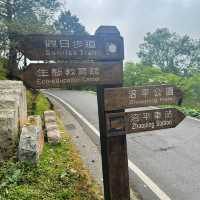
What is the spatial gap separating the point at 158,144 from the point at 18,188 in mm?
4583

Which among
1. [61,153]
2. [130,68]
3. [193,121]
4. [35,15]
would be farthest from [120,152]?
[130,68]

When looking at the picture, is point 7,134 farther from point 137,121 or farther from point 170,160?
point 170,160

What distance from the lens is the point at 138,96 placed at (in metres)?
4.23

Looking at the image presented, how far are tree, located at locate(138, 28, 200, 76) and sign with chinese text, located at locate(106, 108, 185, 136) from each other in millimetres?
45427

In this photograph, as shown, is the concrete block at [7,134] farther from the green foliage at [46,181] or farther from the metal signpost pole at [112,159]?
the metal signpost pole at [112,159]

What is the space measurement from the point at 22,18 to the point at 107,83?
51.7 feet

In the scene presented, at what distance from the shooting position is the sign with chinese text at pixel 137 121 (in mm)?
4152

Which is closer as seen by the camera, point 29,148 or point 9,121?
point 29,148

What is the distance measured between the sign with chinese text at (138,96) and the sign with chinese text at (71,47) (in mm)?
484

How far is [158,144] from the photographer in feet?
28.1

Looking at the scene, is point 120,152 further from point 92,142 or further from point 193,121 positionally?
point 193,121

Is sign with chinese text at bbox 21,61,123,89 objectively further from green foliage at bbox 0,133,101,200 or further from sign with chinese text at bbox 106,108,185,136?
green foliage at bbox 0,133,101,200

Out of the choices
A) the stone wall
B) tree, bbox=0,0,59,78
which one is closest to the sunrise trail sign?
the stone wall

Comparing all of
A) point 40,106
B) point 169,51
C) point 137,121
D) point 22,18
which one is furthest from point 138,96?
point 169,51
